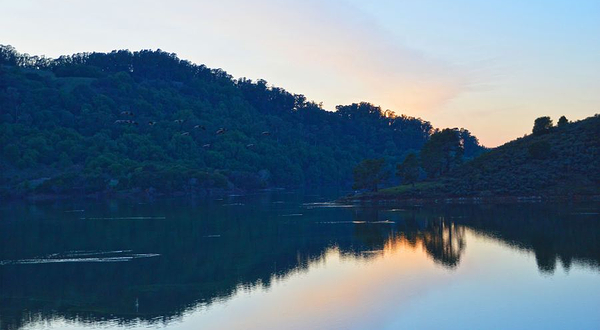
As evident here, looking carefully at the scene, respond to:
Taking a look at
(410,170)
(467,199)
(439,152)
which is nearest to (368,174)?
(410,170)

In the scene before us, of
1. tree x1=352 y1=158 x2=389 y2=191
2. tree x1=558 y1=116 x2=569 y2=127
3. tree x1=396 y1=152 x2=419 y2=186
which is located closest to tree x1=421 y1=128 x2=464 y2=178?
tree x1=396 y1=152 x2=419 y2=186

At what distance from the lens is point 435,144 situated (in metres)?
145

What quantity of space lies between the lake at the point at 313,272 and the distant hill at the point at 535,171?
15.2 m

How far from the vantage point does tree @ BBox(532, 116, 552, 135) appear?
5679 inches

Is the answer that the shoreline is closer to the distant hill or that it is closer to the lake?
the distant hill

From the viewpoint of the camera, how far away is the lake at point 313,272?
43.8 metres

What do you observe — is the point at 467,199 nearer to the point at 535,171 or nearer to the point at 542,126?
the point at 535,171

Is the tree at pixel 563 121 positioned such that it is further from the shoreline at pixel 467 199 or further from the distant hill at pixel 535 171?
the shoreline at pixel 467 199

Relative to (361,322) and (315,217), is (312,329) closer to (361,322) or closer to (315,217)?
(361,322)

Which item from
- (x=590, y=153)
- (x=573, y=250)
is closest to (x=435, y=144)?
(x=590, y=153)

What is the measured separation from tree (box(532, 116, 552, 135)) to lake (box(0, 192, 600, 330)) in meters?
41.5

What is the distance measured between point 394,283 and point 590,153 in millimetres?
87518

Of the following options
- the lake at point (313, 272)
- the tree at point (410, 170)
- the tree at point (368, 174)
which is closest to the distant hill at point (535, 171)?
the tree at point (410, 170)

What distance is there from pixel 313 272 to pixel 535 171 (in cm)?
8124
